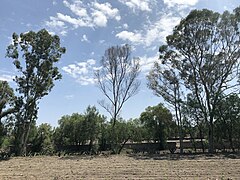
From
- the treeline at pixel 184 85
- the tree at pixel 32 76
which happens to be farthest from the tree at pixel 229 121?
the tree at pixel 32 76

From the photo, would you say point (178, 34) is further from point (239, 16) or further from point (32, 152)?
point (32, 152)

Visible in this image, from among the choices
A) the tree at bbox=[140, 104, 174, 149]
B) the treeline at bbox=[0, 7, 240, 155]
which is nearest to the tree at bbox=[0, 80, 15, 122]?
the treeline at bbox=[0, 7, 240, 155]

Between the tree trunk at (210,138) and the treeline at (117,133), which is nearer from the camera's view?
the tree trunk at (210,138)

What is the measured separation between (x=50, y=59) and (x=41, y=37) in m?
2.08

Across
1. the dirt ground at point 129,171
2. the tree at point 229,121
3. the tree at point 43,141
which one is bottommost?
the dirt ground at point 129,171

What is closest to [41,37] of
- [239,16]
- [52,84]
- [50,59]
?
[50,59]

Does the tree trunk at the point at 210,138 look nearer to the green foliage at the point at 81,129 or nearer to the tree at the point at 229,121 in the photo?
the tree at the point at 229,121

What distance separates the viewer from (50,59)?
24.7 meters

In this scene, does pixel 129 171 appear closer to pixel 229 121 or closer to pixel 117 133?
pixel 117 133

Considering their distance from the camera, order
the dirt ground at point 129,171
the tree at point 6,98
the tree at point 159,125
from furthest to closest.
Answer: the tree at point 159,125
the tree at point 6,98
the dirt ground at point 129,171

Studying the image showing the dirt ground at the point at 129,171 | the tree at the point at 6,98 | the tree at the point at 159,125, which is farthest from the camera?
the tree at the point at 159,125

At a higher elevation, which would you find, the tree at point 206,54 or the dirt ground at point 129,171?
the tree at point 206,54

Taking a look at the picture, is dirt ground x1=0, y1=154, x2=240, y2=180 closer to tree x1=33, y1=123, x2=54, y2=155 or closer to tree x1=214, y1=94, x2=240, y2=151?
tree x1=214, y1=94, x2=240, y2=151

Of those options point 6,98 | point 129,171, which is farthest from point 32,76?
point 129,171
